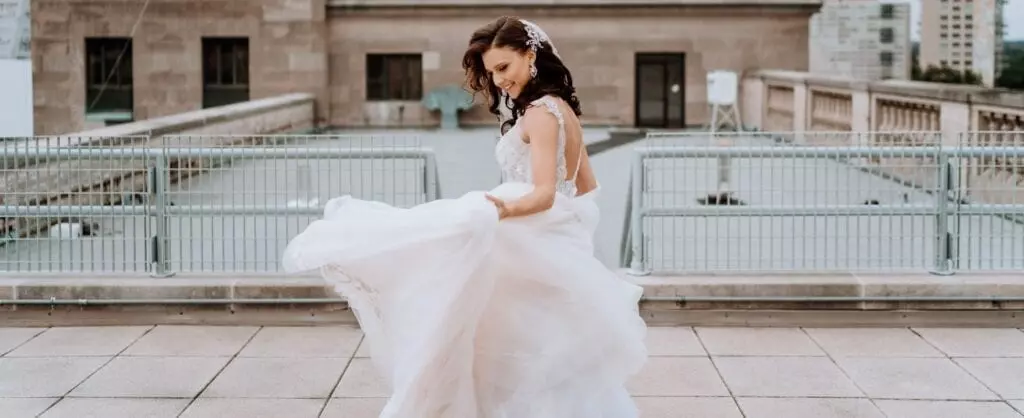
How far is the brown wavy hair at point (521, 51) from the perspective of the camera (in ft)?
15.8

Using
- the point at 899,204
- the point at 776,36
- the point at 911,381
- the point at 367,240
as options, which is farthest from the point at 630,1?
the point at 367,240

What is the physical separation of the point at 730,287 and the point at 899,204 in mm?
1398

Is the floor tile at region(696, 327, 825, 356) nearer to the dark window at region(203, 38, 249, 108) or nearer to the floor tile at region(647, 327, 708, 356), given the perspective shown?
the floor tile at region(647, 327, 708, 356)

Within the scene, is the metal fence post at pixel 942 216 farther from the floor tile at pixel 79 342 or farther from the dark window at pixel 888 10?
the dark window at pixel 888 10

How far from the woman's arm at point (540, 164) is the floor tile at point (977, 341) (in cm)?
352

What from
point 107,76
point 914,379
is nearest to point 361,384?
point 914,379

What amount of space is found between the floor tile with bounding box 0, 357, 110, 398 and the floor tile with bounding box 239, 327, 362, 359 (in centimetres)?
92

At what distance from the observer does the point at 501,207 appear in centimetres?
470

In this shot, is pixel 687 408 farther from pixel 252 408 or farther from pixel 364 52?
pixel 364 52

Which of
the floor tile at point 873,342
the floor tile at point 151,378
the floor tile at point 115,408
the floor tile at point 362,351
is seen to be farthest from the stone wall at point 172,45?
the floor tile at point 115,408

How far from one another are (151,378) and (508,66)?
10.1 feet

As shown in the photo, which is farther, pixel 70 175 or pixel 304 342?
pixel 70 175

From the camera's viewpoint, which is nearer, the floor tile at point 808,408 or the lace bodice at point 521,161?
the lace bodice at point 521,161

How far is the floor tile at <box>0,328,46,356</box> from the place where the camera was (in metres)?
7.38
